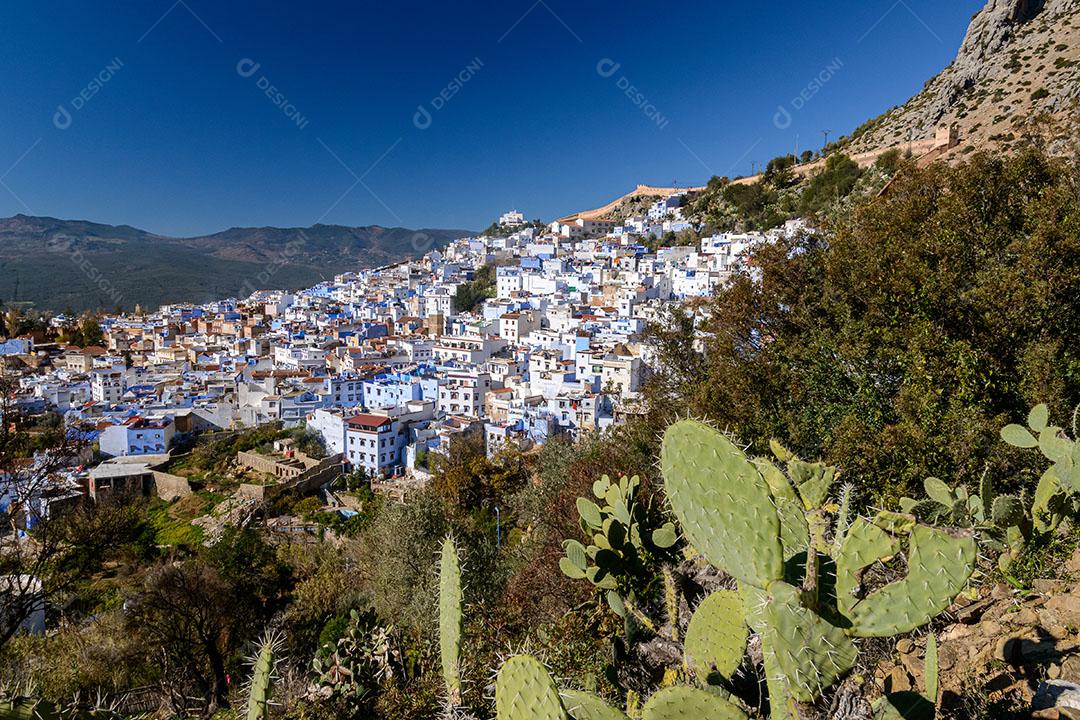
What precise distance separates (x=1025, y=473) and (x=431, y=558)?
6637mm

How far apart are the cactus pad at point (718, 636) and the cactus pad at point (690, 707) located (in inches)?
17.5

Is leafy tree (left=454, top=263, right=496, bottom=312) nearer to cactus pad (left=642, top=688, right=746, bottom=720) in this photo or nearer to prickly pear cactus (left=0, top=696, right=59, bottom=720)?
prickly pear cactus (left=0, top=696, right=59, bottom=720)

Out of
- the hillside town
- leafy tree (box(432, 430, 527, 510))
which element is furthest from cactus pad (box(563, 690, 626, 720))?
leafy tree (box(432, 430, 527, 510))

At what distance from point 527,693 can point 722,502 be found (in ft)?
2.07

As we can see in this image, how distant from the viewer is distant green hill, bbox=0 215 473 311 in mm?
63031

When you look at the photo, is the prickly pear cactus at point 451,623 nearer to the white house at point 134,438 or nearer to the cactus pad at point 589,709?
the cactus pad at point 589,709

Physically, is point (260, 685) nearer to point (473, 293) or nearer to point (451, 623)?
point (451, 623)

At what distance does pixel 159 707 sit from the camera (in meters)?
5.76

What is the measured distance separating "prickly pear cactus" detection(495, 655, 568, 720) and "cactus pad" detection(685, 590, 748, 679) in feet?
2.11

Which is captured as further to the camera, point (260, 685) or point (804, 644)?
point (260, 685)

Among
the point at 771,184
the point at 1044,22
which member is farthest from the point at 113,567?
the point at 1044,22

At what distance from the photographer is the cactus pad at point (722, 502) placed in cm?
133

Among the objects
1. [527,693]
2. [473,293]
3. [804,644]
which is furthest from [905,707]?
[473,293]

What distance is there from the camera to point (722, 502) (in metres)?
1.42
